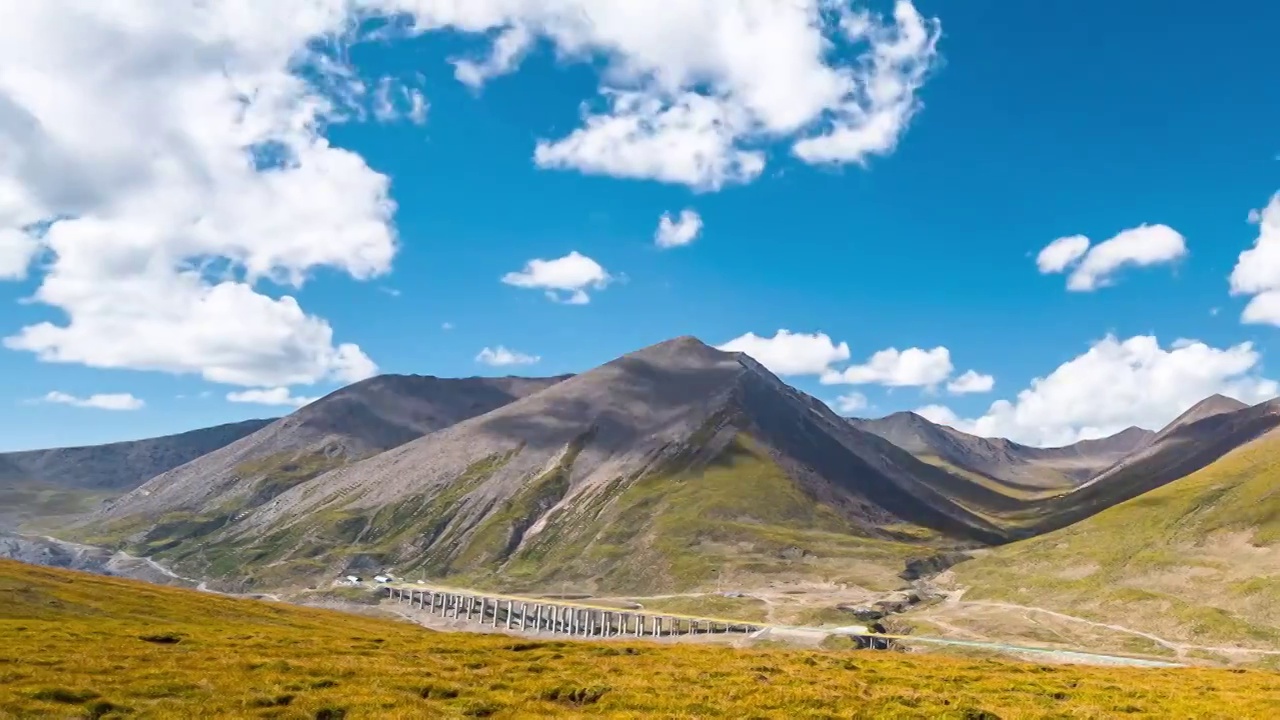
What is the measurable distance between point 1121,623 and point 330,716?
20570cm

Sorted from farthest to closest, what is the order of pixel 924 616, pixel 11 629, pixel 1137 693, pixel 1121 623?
pixel 924 616 < pixel 1121 623 < pixel 11 629 < pixel 1137 693

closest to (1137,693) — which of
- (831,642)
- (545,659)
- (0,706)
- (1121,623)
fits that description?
(545,659)

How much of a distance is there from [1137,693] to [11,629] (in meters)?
59.4

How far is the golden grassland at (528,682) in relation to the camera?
28156mm

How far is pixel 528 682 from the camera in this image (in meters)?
33.3

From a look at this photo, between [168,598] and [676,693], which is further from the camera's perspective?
[168,598]

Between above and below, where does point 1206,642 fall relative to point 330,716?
below

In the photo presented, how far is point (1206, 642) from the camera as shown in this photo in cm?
16500

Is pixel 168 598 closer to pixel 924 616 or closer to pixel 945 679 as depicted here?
pixel 945 679

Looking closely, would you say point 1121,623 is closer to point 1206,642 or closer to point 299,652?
point 1206,642

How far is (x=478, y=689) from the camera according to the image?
3189 cm

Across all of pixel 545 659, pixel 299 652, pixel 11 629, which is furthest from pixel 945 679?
pixel 11 629

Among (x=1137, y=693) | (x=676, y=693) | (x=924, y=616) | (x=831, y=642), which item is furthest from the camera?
(x=924, y=616)

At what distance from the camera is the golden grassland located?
28.2m
